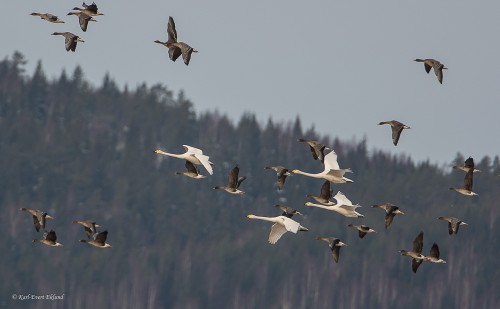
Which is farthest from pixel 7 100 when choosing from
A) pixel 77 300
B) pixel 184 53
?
pixel 184 53

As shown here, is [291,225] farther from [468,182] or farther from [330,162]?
[468,182]

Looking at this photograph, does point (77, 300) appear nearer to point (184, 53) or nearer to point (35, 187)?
point (35, 187)

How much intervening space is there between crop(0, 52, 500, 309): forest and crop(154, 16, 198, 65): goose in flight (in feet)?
265

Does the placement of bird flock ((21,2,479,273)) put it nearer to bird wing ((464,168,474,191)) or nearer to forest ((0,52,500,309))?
bird wing ((464,168,474,191))

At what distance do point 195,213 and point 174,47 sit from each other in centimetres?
12344

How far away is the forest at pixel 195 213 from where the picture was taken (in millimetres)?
148500

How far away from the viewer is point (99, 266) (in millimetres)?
154000

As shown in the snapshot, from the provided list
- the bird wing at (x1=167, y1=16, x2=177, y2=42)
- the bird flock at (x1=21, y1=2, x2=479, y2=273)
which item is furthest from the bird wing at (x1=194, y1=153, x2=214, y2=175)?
the bird wing at (x1=167, y1=16, x2=177, y2=42)

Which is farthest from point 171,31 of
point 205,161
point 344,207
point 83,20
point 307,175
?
point 344,207

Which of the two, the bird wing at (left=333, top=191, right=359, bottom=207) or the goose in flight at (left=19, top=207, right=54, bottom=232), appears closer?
the goose in flight at (left=19, top=207, right=54, bottom=232)

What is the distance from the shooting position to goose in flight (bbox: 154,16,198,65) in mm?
50266

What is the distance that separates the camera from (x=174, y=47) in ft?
170

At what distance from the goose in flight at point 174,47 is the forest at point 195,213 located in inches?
3182

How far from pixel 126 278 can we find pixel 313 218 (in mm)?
18472
